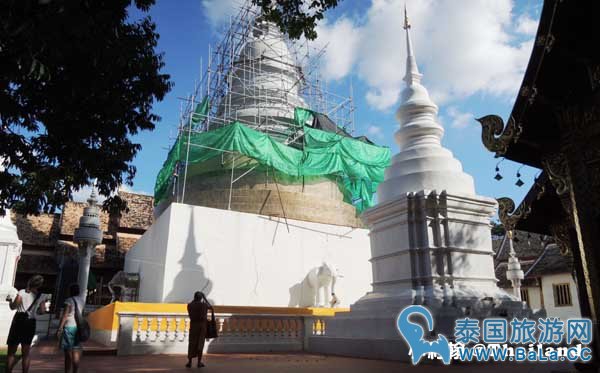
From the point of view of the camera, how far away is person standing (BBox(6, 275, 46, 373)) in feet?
18.9

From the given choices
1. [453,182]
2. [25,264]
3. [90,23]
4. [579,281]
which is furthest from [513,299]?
[25,264]

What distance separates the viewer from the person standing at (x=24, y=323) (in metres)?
5.75

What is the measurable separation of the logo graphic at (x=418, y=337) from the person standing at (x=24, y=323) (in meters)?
5.09

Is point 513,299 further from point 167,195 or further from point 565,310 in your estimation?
point 167,195

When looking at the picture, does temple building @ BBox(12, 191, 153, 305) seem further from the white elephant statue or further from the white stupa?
the white stupa

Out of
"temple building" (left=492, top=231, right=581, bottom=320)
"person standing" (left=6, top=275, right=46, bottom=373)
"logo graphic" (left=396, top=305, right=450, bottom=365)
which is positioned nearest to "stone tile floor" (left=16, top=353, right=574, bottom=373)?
"logo graphic" (left=396, top=305, right=450, bottom=365)

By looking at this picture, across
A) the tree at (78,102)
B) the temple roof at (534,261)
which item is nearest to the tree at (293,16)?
the tree at (78,102)

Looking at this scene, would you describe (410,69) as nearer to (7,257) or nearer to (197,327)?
(197,327)

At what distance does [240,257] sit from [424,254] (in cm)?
1021

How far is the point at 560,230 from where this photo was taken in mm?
5453

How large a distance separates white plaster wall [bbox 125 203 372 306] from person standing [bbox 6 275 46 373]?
887cm

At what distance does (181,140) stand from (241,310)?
1020cm

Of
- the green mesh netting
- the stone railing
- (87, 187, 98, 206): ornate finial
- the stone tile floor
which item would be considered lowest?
the stone tile floor

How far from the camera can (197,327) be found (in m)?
7.09
